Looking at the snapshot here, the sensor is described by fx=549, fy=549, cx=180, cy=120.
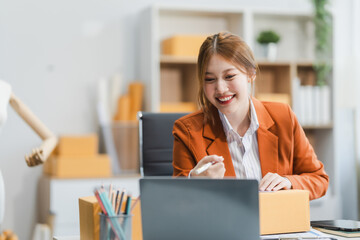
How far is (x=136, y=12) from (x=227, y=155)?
235 cm

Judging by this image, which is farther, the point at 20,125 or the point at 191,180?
the point at 20,125

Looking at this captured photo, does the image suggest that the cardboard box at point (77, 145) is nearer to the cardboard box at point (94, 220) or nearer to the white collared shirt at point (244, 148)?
the white collared shirt at point (244, 148)

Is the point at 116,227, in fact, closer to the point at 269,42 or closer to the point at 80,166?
the point at 80,166

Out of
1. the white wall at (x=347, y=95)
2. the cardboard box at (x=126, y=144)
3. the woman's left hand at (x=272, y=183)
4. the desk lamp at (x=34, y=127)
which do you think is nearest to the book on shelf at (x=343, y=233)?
the woman's left hand at (x=272, y=183)

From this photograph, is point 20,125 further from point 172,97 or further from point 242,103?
point 242,103

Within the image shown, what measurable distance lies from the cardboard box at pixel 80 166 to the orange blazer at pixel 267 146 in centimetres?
168

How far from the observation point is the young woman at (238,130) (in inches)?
66.7

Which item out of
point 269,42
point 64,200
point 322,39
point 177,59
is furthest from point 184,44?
point 64,200

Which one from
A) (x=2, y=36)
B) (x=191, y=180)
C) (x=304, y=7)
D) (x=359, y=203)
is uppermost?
(x=304, y=7)

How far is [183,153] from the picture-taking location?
177cm

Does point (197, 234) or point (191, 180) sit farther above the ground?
point (191, 180)

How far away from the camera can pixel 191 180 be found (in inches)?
42.8

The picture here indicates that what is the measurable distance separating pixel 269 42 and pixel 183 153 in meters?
2.37

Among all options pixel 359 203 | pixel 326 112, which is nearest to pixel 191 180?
A: pixel 326 112
